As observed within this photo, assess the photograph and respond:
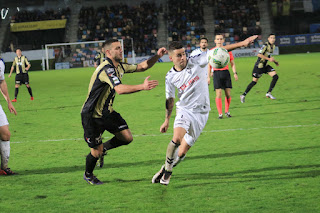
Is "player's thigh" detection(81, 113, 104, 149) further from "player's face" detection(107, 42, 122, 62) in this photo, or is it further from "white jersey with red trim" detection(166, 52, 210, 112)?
"white jersey with red trim" detection(166, 52, 210, 112)

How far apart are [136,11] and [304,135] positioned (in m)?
45.2

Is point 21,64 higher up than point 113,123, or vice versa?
point 21,64

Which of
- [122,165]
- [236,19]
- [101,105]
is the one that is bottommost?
[122,165]

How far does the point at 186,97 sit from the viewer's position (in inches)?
265

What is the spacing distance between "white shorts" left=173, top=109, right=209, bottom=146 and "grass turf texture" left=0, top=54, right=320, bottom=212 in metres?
0.66

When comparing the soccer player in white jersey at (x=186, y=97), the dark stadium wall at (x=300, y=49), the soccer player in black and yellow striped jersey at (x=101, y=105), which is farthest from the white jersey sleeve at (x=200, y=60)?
the dark stadium wall at (x=300, y=49)

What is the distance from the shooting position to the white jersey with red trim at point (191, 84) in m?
6.68

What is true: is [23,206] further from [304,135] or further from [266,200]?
[304,135]

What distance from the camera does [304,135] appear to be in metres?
9.92

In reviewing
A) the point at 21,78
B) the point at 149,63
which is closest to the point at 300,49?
the point at 21,78

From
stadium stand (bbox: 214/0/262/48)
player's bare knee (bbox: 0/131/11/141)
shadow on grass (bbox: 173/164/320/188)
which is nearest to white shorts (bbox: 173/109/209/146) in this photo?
shadow on grass (bbox: 173/164/320/188)

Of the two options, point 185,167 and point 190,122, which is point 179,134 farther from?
point 185,167

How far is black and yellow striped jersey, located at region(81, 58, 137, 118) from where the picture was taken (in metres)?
6.33

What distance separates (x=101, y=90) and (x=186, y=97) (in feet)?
3.97
